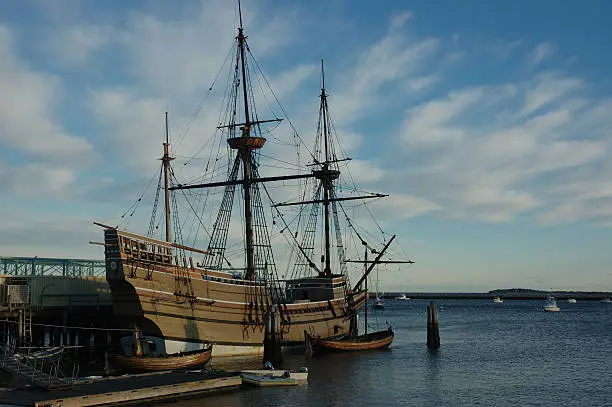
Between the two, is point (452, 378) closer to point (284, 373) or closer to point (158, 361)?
point (284, 373)

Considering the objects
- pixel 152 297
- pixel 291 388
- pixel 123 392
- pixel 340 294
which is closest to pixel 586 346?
pixel 340 294

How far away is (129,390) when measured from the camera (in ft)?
108

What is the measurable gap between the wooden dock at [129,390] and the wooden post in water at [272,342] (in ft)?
34.0

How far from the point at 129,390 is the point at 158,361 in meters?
9.21

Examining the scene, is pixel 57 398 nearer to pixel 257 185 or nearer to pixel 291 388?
pixel 291 388

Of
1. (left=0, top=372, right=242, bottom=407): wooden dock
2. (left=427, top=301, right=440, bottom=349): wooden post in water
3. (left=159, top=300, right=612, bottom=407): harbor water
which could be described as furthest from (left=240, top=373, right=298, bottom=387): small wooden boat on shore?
(left=427, top=301, right=440, bottom=349): wooden post in water

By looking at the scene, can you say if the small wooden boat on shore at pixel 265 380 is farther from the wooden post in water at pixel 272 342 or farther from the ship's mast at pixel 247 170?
the ship's mast at pixel 247 170

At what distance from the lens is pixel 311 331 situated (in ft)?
200

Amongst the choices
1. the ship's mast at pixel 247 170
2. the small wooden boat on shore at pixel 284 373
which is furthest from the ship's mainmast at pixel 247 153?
the small wooden boat on shore at pixel 284 373

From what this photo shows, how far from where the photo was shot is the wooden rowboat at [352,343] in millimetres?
56844

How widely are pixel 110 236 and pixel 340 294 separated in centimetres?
2934

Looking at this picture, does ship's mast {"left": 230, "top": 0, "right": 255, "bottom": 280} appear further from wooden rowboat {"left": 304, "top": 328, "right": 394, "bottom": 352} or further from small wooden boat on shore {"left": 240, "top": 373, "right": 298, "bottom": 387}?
small wooden boat on shore {"left": 240, "top": 373, "right": 298, "bottom": 387}

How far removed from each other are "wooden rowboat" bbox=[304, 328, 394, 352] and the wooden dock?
1840 centimetres

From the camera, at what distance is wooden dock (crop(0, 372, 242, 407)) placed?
30.2 metres
